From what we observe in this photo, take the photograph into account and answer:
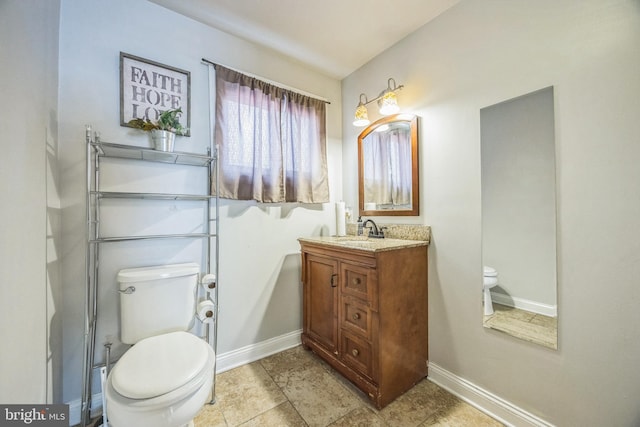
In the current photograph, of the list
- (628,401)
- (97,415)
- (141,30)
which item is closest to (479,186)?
(628,401)

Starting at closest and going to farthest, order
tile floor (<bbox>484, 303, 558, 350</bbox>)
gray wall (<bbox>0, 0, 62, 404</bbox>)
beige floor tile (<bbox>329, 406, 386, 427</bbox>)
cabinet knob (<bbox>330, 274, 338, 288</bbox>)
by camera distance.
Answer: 1. gray wall (<bbox>0, 0, 62, 404</bbox>)
2. tile floor (<bbox>484, 303, 558, 350</bbox>)
3. beige floor tile (<bbox>329, 406, 386, 427</bbox>)
4. cabinet knob (<bbox>330, 274, 338, 288</bbox>)

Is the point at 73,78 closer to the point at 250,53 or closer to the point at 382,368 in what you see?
the point at 250,53

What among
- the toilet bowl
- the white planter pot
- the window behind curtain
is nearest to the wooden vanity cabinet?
the window behind curtain

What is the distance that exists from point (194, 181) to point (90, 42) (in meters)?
0.94

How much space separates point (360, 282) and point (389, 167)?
3.30 ft

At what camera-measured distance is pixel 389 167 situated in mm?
2029

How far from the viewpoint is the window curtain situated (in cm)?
191

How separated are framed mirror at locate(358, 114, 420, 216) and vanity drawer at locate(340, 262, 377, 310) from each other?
2.10 ft

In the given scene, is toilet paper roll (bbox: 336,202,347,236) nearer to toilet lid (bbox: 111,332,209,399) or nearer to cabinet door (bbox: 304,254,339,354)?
cabinet door (bbox: 304,254,339,354)

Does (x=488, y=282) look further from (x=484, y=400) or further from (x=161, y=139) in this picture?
(x=161, y=139)

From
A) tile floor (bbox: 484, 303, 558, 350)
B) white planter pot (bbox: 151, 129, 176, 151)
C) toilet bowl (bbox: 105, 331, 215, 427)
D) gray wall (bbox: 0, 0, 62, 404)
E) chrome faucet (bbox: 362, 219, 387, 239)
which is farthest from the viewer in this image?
chrome faucet (bbox: 362, 219, 387, 239)

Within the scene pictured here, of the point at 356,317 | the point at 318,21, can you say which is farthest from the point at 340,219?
the point at 318,21

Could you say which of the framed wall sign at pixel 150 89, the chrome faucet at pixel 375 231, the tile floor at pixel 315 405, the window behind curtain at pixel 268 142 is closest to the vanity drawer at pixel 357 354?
the tile floor at pixel 315 405

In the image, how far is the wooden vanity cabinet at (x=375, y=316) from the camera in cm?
145
